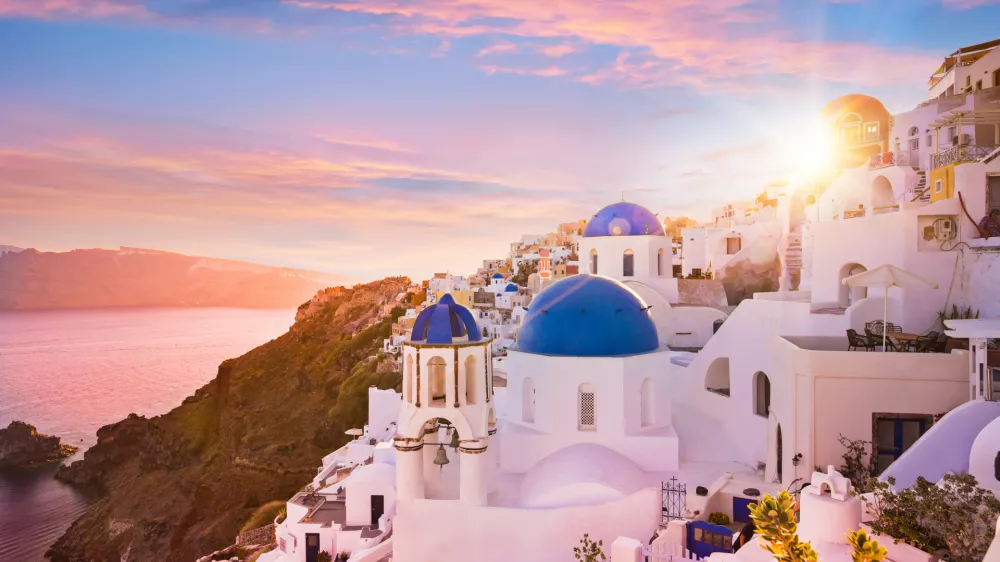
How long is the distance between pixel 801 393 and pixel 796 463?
49.7 inches

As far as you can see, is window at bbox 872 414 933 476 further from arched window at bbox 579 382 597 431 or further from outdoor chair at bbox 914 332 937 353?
arched window at bbox 579 382 597 431

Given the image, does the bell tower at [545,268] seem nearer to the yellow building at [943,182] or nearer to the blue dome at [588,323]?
the blue dome at [588,323]

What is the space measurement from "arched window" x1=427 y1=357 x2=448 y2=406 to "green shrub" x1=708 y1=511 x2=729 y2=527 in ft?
17.9

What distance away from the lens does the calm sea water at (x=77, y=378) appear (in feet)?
160

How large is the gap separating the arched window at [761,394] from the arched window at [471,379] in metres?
6.29

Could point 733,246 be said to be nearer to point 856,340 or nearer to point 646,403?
point 646,403

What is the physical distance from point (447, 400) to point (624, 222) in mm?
12726

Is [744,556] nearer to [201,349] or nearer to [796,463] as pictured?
[796,463]

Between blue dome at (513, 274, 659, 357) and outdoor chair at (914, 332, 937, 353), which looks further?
blue dome at (513, 274, 659, 357)

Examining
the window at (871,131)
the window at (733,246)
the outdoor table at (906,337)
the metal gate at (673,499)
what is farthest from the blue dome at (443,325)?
the window at (871,131)

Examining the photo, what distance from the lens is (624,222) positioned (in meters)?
23.2

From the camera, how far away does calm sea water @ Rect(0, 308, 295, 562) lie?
48688mm

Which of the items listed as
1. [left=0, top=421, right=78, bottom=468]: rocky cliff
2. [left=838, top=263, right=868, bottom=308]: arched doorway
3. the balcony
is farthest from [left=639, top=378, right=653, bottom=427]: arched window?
[left=0, top=421, right=78, bottom=468]: rocky cliff

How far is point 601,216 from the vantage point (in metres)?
23.7
